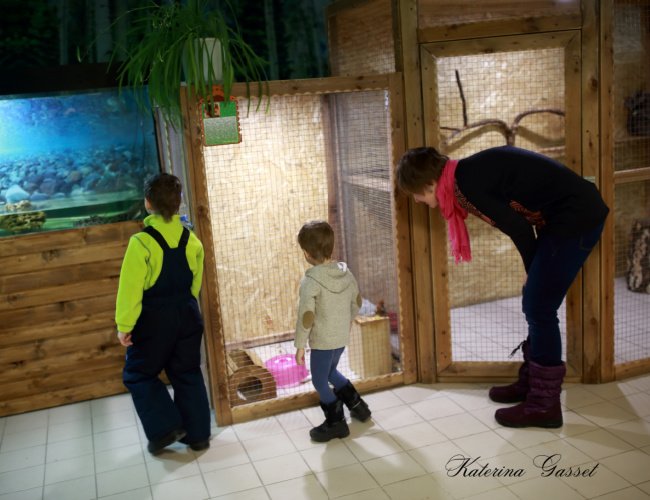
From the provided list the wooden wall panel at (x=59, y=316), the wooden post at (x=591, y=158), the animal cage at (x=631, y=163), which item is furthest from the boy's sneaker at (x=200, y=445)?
the animal cage at (x=631, y=163)

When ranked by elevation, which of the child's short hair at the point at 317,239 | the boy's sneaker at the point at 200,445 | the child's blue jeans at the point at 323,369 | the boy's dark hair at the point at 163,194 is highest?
the boy's dark hair at the point at 163,194

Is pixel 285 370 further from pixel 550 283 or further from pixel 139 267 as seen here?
pixel 550 283

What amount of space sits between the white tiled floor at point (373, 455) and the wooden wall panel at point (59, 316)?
242mm

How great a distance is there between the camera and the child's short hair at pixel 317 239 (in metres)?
3.06

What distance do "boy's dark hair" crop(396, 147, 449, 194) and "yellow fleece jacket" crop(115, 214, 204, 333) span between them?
3.36ft

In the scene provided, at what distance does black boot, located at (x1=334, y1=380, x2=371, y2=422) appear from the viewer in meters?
3.35

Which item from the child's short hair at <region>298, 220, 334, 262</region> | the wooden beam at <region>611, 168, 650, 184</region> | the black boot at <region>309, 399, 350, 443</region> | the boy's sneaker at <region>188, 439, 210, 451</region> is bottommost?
the boy's sneaker at <region>188, 439, 210, 451</region>

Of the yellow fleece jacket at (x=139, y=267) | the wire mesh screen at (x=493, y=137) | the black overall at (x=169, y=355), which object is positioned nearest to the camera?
the yellow fleece jacket at (x=139, y=267)

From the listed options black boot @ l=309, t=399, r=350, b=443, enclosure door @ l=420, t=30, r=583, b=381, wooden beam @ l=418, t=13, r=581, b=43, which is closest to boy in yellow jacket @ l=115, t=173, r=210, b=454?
black boot @ l=309, t=399, r=350, b=443

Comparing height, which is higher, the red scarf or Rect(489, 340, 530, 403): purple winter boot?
the red scarf

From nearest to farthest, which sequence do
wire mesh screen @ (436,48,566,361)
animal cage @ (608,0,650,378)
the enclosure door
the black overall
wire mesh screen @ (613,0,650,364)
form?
the black overall, the enclosure door, animal cage @ (608,0,650,378), wire mesh screen @ (613,0,650,364), wire mesh screen @ (436,48,566,361)

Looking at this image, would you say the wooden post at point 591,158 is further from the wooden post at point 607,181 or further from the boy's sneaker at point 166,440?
the boy's sneaker at point 166,440

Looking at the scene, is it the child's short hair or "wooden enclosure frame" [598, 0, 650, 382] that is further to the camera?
"wooden enclosure frame" [598, 0, 650, 382]

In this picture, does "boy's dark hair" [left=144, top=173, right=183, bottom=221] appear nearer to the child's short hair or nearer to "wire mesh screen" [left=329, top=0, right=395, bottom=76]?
the child's short hair
